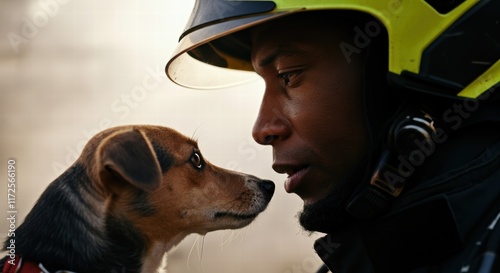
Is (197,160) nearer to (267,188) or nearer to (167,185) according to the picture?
(167,185)

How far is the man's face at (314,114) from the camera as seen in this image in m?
2.25

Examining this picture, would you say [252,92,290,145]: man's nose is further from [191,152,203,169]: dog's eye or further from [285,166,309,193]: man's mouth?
[191,152,203,169]: dog's eye

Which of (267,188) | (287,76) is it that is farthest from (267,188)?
(287,76)

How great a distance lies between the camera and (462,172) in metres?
1.98

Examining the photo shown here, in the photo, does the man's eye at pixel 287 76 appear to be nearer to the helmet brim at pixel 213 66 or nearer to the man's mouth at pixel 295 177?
the man's mouth at pixel 295 177

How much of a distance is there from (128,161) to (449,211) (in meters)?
1.16

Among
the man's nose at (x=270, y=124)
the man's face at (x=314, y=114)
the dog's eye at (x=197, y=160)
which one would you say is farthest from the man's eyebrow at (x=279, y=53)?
the dog's eye at (x=197, y=160)

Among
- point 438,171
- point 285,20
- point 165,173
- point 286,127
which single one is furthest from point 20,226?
point 438,171

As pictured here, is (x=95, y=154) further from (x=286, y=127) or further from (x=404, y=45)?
(x=404, y=45)

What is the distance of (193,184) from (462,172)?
50.8 inches

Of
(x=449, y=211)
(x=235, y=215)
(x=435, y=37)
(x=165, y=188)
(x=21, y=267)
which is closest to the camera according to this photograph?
(x=449, y=211)

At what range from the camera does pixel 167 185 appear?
9.24 ft

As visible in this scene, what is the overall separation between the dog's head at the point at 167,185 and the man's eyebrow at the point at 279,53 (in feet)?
1.88

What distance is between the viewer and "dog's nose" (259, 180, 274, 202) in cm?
303
